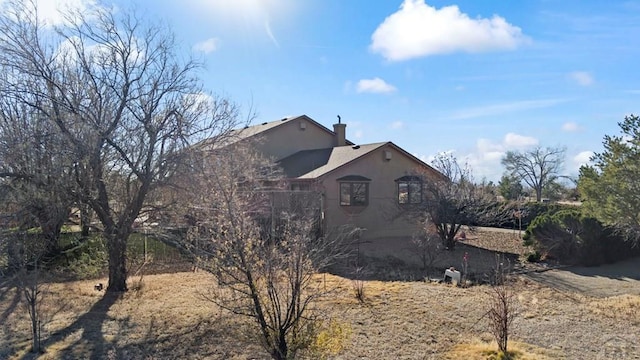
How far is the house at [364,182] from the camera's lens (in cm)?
1814

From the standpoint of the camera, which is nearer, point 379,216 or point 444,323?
point 444,323

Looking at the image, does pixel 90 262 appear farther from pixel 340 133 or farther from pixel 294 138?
pixel 340 133

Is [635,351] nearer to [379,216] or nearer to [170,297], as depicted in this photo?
[170,297]

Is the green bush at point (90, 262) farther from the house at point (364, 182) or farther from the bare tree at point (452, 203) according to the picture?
the bare tree at point (452, 203)

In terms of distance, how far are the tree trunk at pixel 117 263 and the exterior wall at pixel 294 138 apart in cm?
1198

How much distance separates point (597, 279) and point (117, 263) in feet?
39.4

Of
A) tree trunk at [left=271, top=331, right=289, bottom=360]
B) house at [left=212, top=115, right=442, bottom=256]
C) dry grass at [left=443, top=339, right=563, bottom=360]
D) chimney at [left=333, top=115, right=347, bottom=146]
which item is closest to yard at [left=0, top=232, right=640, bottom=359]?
dry grass at [left=443, top=339, right=563, bottom=360]

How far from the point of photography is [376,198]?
19484 mm

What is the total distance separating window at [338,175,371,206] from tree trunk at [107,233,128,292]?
399 inches

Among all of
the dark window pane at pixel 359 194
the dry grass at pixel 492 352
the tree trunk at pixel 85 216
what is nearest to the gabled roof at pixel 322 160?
the dark window pane at pixel 359 194

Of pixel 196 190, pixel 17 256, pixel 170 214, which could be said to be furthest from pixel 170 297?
pixel 17 256

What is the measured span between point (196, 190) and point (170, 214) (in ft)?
5.34

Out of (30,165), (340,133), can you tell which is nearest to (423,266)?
(30,165)

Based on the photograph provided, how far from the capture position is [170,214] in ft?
32.0
